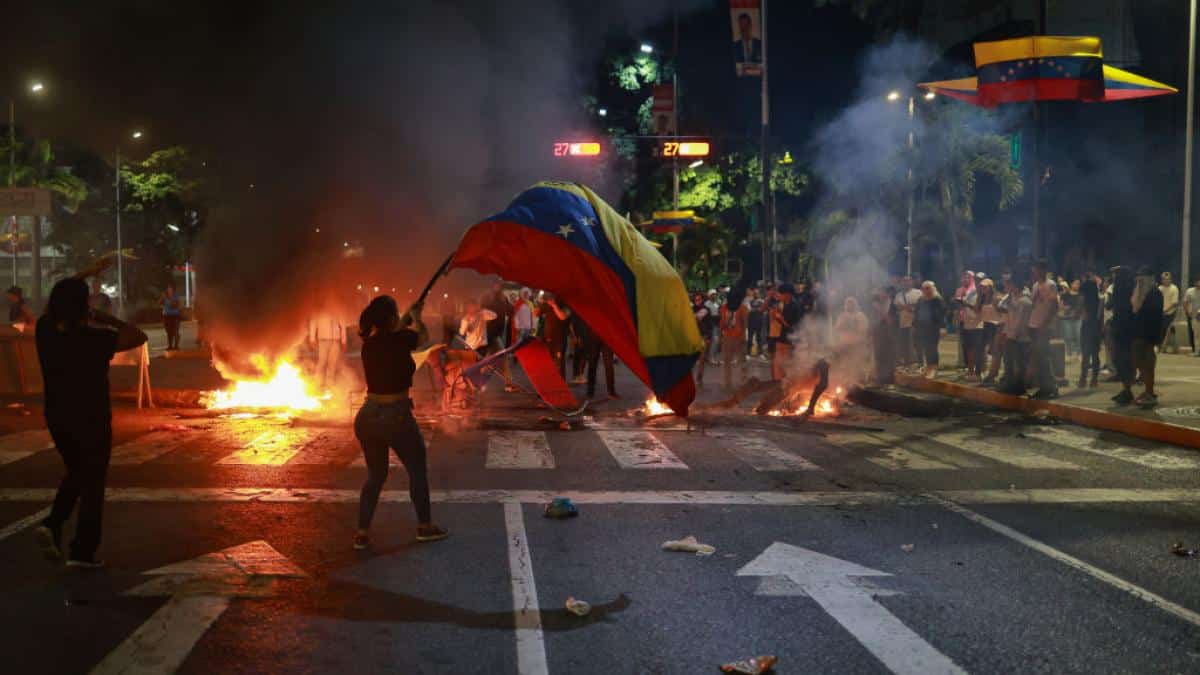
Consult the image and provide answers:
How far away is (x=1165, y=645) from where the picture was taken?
16.3ft

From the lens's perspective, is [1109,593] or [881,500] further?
[881,500]

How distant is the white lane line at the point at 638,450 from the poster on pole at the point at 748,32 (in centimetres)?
1585

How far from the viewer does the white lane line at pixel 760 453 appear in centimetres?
1020

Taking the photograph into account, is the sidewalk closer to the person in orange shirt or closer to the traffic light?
the person in orange shirt

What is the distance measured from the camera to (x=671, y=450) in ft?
36.8

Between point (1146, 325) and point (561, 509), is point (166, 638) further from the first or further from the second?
point (1146, 325)

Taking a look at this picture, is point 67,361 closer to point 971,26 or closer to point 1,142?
point 971,26

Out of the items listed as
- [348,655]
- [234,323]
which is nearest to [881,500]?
[348,655]

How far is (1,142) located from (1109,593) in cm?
4977

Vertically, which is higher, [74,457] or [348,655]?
[74,457]

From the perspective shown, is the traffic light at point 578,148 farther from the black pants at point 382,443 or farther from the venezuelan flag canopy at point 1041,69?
the black pants at point 382,443

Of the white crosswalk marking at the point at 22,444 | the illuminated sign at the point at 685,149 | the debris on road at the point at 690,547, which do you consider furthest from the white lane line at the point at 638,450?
the illuminated sign at the point at 685,149

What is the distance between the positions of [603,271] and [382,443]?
2.88 metres

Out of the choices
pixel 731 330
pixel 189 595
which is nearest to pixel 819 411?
pixel 731 330
